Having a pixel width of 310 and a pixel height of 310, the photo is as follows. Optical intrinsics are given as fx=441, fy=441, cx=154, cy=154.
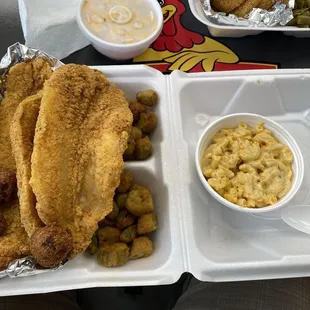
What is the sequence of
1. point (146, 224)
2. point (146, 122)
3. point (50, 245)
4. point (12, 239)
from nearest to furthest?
point (50, 245), point (12, 239), point (146, 224), point (146, 122)

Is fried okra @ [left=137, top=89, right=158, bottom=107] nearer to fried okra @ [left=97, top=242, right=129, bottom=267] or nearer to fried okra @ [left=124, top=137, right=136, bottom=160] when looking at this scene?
fried okra @ [left=124, top=137, right=136, bottom=160]

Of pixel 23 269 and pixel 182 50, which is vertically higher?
pixel 182 50

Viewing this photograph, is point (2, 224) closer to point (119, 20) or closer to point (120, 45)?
point (120, 45)

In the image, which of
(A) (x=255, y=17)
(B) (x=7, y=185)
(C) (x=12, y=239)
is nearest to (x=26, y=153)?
(B) (x=7, y=185)

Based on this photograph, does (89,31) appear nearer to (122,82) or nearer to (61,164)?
(122,82)

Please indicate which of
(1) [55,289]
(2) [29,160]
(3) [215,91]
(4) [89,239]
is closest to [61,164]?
(2) [29,160]

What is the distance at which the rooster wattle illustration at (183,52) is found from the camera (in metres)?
1.50

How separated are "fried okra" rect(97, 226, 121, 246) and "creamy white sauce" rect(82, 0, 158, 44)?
621mm

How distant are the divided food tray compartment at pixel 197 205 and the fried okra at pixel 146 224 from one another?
Answer: 0.11 ft

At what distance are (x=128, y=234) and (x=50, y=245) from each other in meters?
0.27

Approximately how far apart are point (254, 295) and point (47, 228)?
614mm

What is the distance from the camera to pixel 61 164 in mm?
1004

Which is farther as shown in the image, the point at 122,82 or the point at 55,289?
the point at 122,82

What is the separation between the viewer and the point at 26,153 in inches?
39.5
